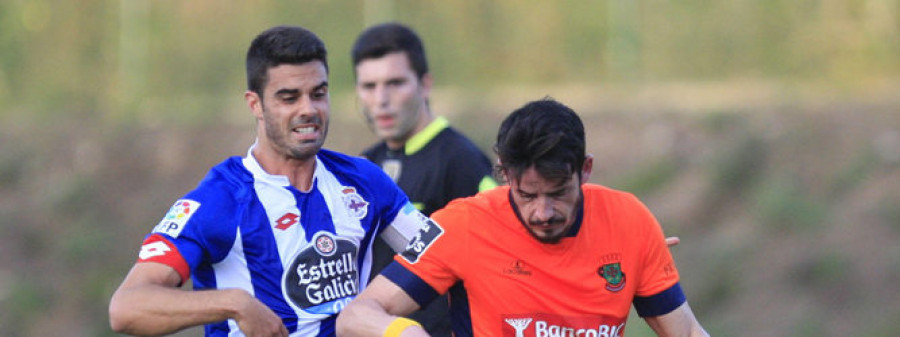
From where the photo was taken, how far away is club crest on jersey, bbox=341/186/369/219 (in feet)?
16.6

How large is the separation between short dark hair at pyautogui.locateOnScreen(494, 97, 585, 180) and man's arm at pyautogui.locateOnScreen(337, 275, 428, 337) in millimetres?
568

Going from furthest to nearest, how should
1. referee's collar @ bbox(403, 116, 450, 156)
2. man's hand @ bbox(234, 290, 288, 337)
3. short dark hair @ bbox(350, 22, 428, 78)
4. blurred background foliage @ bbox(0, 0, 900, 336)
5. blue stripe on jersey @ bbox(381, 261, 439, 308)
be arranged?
blurred background foliage @ bbox(0, 0, 900, 336) < short dark hair @ bbox(350, 22, 428, 78) < referee's collar @ bbox(403, 116, 450, 156) < blue stripe on jersey @ bbox(381, 261, 439, 308) < man's hand @ bbox(234, 290, 288, 337)

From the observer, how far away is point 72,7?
17.2m

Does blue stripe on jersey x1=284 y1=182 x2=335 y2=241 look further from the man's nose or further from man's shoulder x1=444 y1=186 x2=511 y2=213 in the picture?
the man's nose

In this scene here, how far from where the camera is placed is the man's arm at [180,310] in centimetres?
438

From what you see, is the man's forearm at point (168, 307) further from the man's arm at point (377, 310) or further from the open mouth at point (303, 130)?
the open mouth at point (303, 130)

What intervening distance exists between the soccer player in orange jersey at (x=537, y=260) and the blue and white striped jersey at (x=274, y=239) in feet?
1.03

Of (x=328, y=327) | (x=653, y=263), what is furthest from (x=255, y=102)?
(x=653, y=263)

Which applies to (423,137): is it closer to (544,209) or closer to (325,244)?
(325,244)

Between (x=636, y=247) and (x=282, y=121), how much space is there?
137 cm

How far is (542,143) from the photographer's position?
446 centimetres

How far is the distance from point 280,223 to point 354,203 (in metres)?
0.36

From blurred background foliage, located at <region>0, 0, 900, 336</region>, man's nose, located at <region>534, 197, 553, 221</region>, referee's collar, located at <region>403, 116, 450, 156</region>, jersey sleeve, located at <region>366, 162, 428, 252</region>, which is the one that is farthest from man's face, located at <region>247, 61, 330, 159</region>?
blurred background foliage, located at <region>0, 0, 900, 336</region>

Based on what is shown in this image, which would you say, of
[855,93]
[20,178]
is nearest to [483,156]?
[855,93]
